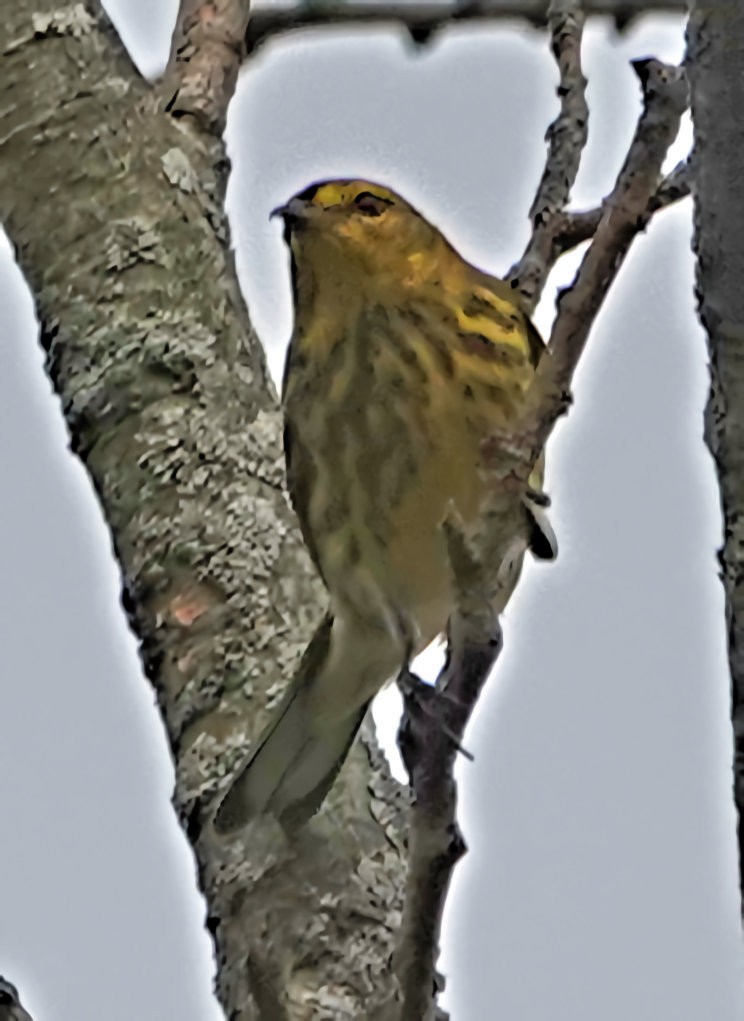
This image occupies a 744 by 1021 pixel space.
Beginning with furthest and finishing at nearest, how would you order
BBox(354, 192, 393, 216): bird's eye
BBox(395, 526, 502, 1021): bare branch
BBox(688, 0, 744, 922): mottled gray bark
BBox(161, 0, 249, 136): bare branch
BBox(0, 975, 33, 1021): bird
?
BBox(161, 0, 249, 136): bare branch → BBox(354, 192, 393, 216): bird's eye → BBox(0, 975, 33, 1021): bird → BBox(395, 526, 502, 1021): bare branch → BBox(688, 0, 744, 922): mottled gray bark

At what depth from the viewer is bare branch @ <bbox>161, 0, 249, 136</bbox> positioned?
230 cm

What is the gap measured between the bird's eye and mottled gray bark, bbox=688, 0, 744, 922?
1.24m

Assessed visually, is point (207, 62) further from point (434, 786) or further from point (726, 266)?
point (726, 266)

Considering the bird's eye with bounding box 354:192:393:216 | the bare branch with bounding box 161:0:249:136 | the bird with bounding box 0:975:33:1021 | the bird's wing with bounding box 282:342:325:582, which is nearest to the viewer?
the bird with bounding box 0:975:33:1021

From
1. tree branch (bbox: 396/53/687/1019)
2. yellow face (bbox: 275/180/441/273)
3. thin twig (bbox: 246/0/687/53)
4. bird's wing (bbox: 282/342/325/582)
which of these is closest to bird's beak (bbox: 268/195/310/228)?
yellow face (bbox: 275/180/441/273)

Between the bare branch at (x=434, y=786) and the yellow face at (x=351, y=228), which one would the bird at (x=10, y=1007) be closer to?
the bare branch at (x=434, y=786)

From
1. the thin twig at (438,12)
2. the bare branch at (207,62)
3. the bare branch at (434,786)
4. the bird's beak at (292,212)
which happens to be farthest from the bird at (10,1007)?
the thin twig at (438,12)

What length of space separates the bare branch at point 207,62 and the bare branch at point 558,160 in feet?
2.06

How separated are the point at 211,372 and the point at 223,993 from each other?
→ 72 centimetres

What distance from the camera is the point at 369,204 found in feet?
6.63

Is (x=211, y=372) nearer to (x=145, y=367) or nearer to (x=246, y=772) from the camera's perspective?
(x=145, y=367)

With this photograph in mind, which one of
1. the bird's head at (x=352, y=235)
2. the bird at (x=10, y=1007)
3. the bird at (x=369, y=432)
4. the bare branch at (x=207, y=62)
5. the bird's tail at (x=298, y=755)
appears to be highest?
the bare branch at (x=207, y=62)

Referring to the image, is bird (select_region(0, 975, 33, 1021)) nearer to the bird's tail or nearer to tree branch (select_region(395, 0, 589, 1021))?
tree branch (select_region(395, 0, 589, 1021))

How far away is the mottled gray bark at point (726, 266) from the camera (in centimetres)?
76
